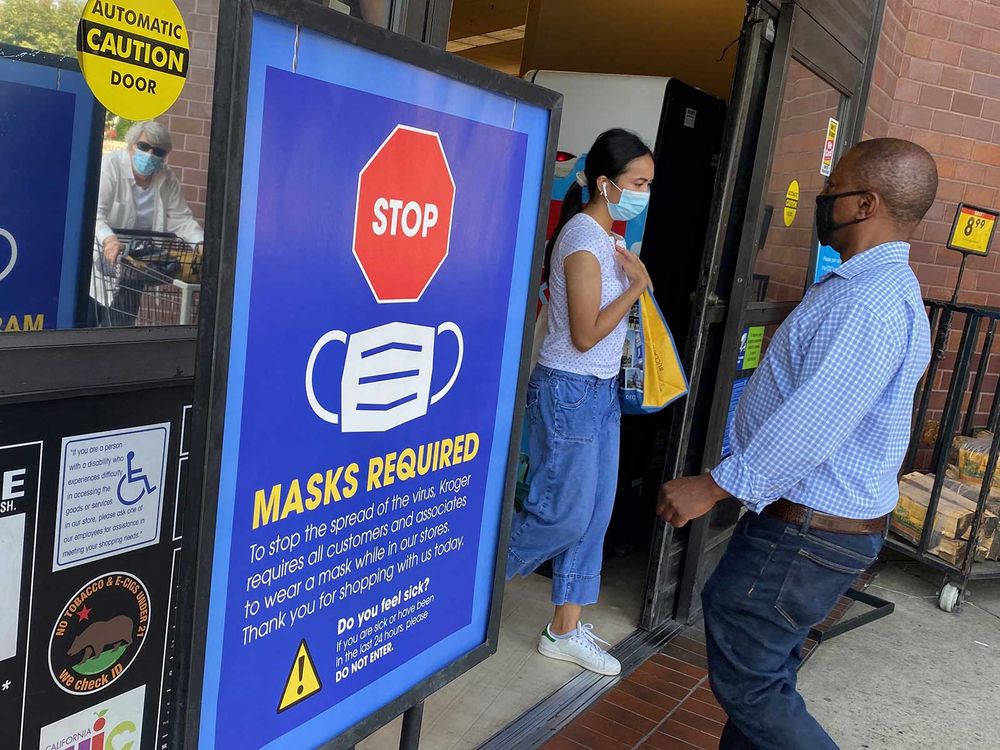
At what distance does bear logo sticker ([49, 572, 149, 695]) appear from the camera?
1838 mm

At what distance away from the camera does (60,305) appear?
5.97ft

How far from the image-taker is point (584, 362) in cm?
303

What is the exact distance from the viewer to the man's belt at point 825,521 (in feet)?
7.16

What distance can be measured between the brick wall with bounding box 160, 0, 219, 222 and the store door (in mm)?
2160

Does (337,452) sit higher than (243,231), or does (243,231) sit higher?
(243,231)

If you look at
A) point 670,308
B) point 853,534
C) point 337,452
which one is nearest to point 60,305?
point 337,452

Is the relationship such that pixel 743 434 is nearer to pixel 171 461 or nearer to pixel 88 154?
pixel 171 461

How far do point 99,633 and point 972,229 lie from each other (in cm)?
450

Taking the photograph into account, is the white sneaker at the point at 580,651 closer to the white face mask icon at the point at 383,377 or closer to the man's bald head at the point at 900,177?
the man's bald head at the point at 900,177

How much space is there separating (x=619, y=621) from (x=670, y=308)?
59.5 inches

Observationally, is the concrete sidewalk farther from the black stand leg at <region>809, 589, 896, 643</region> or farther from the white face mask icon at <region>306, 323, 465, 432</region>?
the white face mask icon at <region>306, 323, 465, 432</region>

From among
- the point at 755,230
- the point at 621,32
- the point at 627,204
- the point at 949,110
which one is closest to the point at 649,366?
the point at 627,204

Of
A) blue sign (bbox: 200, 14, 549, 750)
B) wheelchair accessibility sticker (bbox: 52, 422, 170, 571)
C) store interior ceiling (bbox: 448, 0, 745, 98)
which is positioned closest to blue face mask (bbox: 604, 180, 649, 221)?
blue sign (bbox: 200, 14, 549, 750)

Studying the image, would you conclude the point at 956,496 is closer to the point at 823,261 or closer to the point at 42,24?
the point at 823,261
